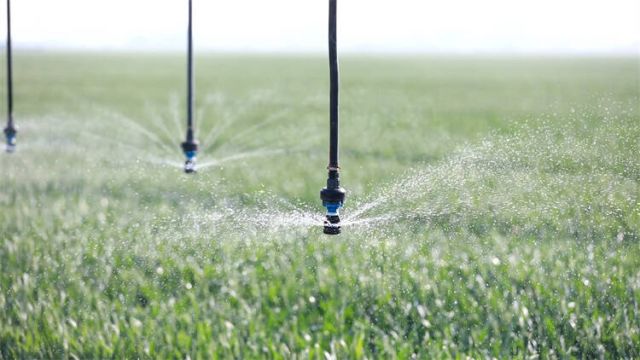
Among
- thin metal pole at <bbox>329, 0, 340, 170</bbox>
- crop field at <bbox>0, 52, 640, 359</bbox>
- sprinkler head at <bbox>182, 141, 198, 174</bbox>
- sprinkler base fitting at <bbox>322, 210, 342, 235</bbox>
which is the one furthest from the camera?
sprinkler head at <bbox>182, 141, 198, 174</bbox>

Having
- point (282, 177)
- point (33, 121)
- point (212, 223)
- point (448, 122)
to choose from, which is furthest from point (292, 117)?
point (212, 223)

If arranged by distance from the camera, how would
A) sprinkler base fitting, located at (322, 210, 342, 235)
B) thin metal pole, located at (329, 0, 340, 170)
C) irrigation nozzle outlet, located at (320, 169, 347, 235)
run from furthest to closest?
sprinkler base fitting, located at (322, 210, 342, 235) → irrigation nozzle outlet, located at (320, 169, 347, 235) → thin metal pole, located at (329, 0, 340, 170)

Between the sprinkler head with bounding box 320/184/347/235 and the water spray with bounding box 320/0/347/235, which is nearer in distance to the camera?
the water spray with bounding box 320/0/347/235

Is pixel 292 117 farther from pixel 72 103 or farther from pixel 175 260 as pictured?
pixel 175 260

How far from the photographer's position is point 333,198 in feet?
10.8

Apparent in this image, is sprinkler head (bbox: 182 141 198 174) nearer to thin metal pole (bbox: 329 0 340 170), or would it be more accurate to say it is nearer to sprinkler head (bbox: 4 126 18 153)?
sprinkler head (bbox: 4 126 18 153)

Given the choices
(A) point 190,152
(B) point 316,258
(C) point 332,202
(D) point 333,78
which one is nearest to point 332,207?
(C) point 332,202

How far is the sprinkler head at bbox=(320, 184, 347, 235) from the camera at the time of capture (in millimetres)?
3293

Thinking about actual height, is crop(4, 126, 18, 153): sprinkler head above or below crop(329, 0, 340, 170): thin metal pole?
below

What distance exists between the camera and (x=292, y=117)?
1731 centimetres

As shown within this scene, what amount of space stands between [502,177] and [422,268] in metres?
3.03

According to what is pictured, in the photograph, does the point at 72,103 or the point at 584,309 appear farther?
the point at 72,103

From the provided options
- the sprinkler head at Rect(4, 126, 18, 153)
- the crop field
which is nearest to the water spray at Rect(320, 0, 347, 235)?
the crop field

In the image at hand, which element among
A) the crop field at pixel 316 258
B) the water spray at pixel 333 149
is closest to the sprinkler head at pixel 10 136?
the crop field at pixel 316 258
